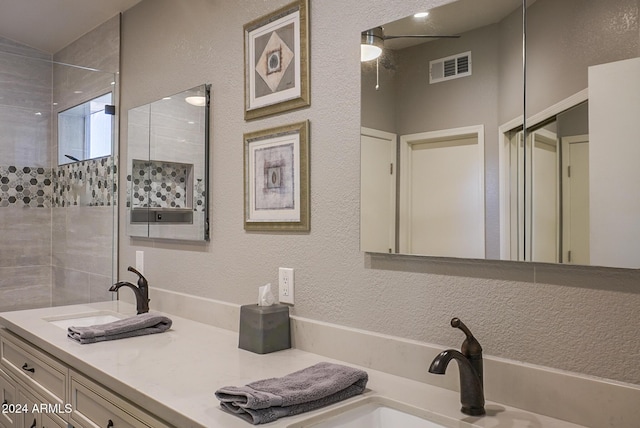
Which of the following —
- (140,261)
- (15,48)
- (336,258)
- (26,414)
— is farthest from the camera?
(15,48)

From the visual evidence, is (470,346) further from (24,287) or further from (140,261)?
(24,287)

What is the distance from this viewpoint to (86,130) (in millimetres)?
2971

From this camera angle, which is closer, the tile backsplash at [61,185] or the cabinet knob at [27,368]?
the cabinet knob at [27,368]

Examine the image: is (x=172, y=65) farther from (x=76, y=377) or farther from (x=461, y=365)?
(x=461, y=365)

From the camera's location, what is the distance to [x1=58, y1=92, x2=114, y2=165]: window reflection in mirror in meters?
2.87

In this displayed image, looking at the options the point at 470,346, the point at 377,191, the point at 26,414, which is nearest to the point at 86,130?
the point at 26,414

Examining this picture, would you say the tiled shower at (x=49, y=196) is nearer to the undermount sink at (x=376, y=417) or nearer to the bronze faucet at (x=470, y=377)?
the undermount sink at (x=376, y=417)

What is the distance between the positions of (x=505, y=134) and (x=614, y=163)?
0.26m

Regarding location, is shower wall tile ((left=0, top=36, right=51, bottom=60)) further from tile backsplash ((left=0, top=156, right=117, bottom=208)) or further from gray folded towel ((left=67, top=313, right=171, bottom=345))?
gray folded towel ((left=67, top=313, right=171, bottom=345))

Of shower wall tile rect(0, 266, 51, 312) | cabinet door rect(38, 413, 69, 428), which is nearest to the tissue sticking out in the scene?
cabinet door rect(38, 413, 69, 428)

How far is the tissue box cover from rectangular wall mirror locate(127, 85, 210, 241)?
58cm

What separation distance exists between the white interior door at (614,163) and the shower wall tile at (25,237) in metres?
2.97

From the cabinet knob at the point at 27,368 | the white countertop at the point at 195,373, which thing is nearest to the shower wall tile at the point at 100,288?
the white countertop at the point at 195,373

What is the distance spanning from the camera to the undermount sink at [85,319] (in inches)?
88.7
